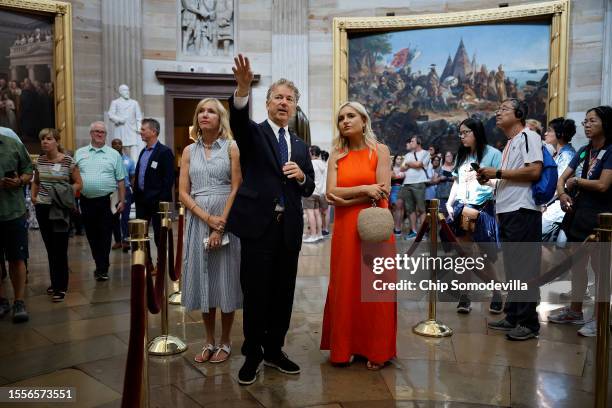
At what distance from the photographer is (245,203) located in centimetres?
329

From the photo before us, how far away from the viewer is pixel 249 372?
3.30 m

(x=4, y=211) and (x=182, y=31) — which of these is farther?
(x=182, y=31)

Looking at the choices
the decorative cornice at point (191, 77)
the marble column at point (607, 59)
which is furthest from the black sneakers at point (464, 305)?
the decorative cornice at point (191, 77)

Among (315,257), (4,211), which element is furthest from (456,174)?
(4,211)

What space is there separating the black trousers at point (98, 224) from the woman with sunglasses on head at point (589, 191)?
17.3 feet

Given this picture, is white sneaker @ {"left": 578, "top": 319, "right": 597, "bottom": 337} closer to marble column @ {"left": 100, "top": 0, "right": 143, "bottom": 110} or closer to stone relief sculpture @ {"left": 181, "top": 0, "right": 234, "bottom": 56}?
marble column @ {"left": 100, "top": 0, "right": 143, "bottom": 110}

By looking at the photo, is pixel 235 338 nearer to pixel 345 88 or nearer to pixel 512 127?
pixel 512 127

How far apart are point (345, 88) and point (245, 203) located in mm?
11235

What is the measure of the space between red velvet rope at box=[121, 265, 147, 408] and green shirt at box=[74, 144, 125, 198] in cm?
421

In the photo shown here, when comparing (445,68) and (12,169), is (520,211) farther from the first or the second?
(445,68)

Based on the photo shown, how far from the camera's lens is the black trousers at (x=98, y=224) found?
6227 mm

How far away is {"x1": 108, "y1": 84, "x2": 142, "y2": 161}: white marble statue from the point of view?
12.0 metres

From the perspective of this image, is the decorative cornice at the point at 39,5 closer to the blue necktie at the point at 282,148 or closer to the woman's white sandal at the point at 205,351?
the blue necktie at the point at 282,148

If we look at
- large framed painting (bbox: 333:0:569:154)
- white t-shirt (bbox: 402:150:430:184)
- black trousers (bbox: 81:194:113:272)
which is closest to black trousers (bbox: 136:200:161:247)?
black trousers (bbox: 81:194:113:272)
